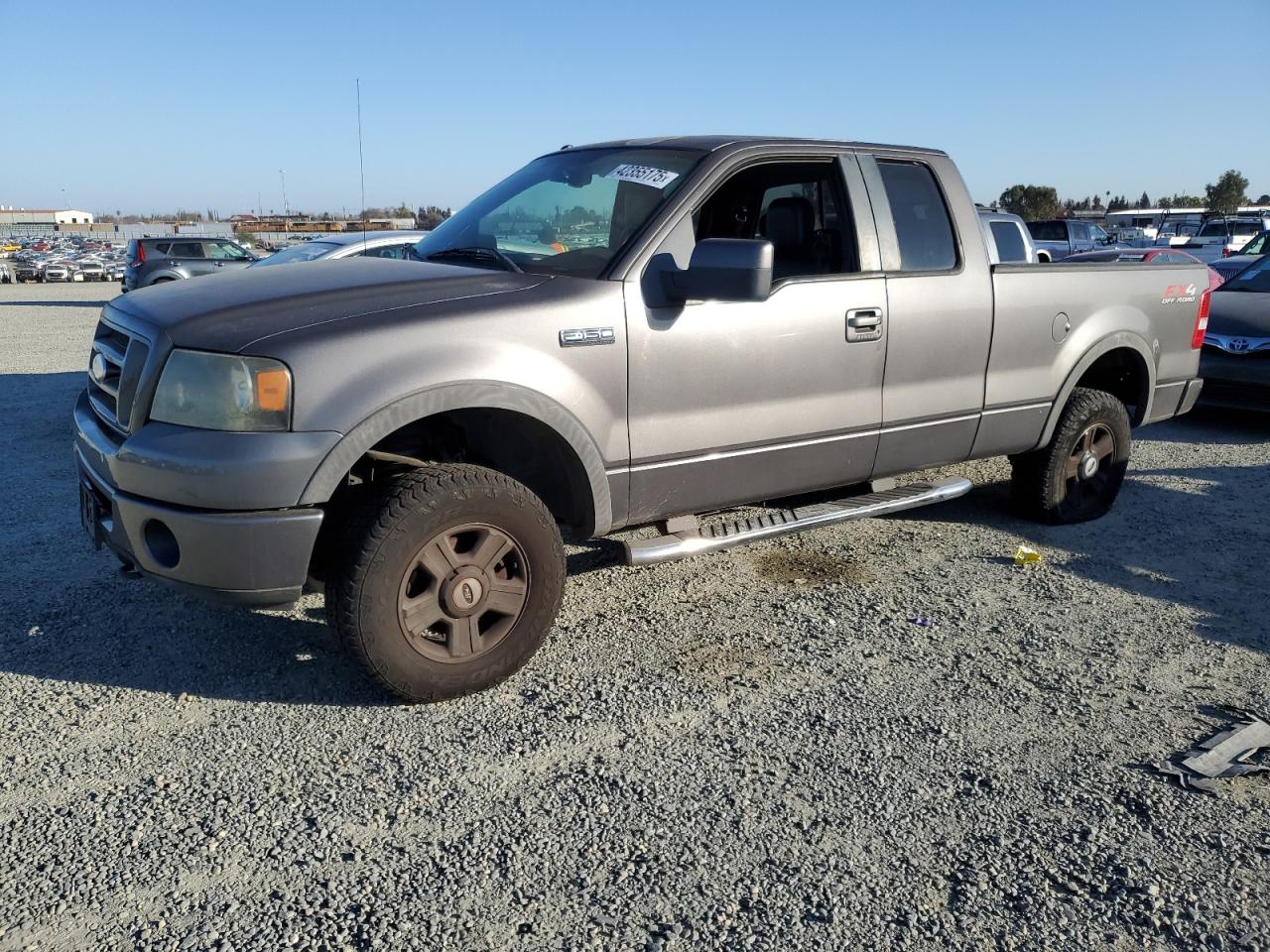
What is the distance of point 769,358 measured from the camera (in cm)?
395

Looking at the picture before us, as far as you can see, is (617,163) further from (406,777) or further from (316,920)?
(316,920)

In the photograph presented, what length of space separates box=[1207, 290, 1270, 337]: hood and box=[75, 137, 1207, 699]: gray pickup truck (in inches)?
146

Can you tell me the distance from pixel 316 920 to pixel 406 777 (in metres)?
0.64

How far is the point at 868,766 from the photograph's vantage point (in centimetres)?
304

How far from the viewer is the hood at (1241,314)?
815cm

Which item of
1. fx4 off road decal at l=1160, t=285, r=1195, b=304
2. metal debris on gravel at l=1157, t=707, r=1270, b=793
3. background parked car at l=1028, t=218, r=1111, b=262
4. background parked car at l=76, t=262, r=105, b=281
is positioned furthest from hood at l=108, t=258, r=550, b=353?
background parked car at l=76, t=262, r=105, b=281

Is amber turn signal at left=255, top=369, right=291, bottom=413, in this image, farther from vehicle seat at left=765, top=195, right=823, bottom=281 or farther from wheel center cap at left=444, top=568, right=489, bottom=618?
vehicle seat at left=765, top=195, right=823, bottom=281

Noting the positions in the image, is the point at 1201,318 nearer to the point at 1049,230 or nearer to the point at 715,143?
the point at 715,143

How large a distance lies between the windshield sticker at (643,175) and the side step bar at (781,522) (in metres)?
1.39

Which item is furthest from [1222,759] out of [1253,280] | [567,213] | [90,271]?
[90,271]

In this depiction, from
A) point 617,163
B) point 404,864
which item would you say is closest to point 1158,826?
point 404,864

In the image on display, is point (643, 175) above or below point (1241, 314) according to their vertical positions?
above

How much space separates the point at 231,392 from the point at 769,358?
1976 mm

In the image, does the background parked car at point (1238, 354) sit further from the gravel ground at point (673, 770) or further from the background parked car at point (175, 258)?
the background parked car at point (175, 258)
